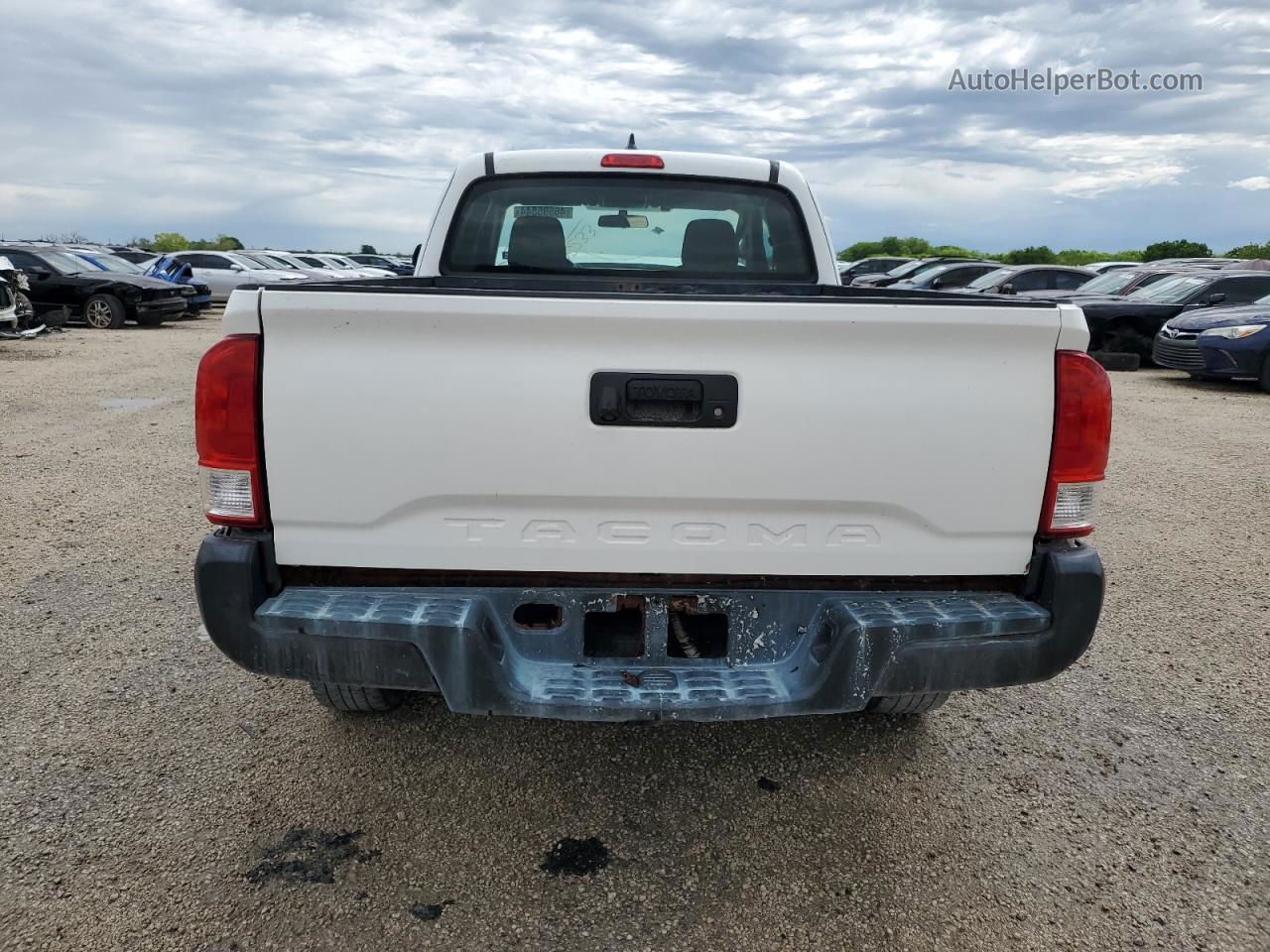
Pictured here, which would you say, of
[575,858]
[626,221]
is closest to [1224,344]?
[626,221]

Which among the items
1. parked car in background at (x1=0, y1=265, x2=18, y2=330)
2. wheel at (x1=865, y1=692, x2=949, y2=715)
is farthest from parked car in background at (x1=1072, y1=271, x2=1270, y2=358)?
parked car in background at (x1=0, y1=265, x2=18, y2=330)

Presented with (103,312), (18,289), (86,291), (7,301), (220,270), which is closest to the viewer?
(7,301)

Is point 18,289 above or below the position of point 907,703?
above

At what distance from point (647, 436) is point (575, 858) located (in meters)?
1.24

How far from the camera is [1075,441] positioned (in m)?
2.33

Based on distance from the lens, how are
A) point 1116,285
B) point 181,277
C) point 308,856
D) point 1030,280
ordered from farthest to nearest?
point 181,277, point 1030,280, point 1116,285, point 308,856

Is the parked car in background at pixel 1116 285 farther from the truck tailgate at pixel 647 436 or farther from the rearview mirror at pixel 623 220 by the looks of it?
the truck tailgate at pixel 647 436

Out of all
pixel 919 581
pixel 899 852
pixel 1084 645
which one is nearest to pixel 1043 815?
pixel 899 852

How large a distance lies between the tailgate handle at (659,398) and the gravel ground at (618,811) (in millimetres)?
1260

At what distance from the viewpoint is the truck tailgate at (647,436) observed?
2223 millimetres

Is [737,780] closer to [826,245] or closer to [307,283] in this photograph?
[307,283]

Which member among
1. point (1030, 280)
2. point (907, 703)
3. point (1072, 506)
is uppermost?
point (1072, 506)

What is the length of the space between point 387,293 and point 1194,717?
3.29m

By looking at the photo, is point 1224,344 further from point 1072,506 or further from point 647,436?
point 647,436
